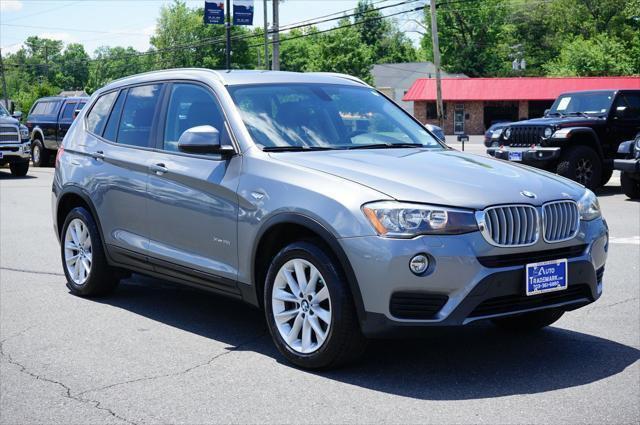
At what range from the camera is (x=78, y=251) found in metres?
7.74

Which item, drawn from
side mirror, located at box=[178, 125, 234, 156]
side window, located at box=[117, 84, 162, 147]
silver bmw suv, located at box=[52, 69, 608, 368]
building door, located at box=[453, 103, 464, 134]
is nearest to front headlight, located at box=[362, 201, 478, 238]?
silver bmw suv, located at box=[52, 69, 608, 368]

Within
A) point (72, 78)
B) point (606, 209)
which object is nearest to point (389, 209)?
point (606, 209)

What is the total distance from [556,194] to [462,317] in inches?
40.4

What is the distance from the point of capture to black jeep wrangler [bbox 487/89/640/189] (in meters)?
17.1

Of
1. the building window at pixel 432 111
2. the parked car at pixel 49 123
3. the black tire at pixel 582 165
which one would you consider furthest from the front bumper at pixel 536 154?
the building window at pixel 432 111

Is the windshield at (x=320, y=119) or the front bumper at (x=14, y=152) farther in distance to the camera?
the front bumper at (x=14, y=152)

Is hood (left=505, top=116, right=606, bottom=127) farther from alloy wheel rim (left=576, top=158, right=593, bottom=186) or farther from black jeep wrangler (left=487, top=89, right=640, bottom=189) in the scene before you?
alloy wheel rim (left=576, top=158, right=593, bottom=186)

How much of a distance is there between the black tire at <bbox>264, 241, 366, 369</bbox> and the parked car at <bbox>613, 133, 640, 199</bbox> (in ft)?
37.0

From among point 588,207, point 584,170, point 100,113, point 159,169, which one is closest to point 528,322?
point 588,207

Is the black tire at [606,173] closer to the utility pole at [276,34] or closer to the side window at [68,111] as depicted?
the side window at [68,111]

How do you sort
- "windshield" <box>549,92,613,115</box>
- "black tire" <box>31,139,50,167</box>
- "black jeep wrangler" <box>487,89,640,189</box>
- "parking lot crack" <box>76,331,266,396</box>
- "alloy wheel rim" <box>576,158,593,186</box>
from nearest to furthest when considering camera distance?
1. "parking lot crack" <box>76,331,266,396</box>
2. "black jeep wrangler" <box>487,89,640,189</box>
3. "alloy wheel rim" <box>576,158,593,186</box>
4. "windshield" <box>549,92,613,115</box>
5. "black tire" <box>31,139,50,167</box>

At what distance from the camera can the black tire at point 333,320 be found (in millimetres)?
5148

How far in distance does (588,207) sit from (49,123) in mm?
25452

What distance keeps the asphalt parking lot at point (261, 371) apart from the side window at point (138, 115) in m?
1.37
